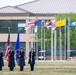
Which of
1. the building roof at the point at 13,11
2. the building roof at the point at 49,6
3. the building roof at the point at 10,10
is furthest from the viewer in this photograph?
the building roof at the point at 49,6

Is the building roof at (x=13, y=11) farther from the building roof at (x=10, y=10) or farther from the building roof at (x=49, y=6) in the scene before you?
the building roof at (x=49, y=6)

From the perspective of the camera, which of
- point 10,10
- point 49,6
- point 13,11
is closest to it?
point 13,11

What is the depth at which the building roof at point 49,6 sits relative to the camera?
96688mm

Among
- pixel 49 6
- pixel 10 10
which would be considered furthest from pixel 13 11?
pixel 49 6

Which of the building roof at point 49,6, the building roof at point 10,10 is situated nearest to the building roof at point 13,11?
the building roof at point 10,10

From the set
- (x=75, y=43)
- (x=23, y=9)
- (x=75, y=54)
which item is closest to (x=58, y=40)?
(x=75, y=43)

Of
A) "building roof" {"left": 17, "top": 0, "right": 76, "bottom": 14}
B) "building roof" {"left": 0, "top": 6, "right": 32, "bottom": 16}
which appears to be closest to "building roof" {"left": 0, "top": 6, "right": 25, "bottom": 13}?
"building roof" {"left": 0, "top": 6, "right": 32, "bottom": 16}

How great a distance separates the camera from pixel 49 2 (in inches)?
3927

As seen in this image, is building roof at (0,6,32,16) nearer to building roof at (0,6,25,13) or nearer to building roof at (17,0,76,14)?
building roof at (0,6,25,13)

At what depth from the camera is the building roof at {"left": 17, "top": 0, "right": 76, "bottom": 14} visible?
96.7 m

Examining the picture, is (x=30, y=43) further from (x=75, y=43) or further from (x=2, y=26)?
(x=75, y=43)

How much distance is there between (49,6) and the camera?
324 ft

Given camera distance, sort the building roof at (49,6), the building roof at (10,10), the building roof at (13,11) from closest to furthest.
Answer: the building roof at (13,11)
the building roof at (10,10)
the building roof at (49,6)

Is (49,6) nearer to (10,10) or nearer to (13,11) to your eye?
(10,10)
